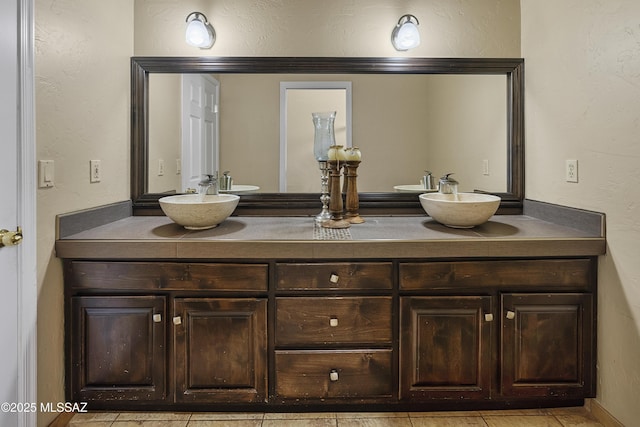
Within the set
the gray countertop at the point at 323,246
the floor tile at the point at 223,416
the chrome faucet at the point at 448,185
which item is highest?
the chrome faucet at the point at 448,185

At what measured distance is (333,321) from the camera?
1.84m

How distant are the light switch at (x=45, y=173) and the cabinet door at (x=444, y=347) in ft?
5.10

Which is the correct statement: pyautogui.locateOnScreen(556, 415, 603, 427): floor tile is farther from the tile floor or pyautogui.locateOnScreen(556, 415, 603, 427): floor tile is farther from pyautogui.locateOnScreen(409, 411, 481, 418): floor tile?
pyautogui.locateOnScreen(409, 411, 481, 418): floor tile

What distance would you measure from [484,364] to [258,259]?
1.10 meters

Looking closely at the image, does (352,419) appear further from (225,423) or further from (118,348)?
(118,348)

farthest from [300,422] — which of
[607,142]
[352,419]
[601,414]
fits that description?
[607,142]

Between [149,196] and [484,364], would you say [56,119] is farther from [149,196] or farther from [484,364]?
[484,364]

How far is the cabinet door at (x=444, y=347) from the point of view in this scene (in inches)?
72.9

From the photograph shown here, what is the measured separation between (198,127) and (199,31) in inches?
20.9

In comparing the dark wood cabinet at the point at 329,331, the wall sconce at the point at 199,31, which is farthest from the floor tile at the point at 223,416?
the wall sconce at the point at 199,31

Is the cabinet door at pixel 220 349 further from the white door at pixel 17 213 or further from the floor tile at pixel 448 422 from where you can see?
the floor tile at pixel 448 422

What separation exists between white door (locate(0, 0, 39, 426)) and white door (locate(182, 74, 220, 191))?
96 centimetres

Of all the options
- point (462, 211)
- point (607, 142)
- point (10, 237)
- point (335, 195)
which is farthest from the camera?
point (335, 195)

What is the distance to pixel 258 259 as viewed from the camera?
184 centimetres
